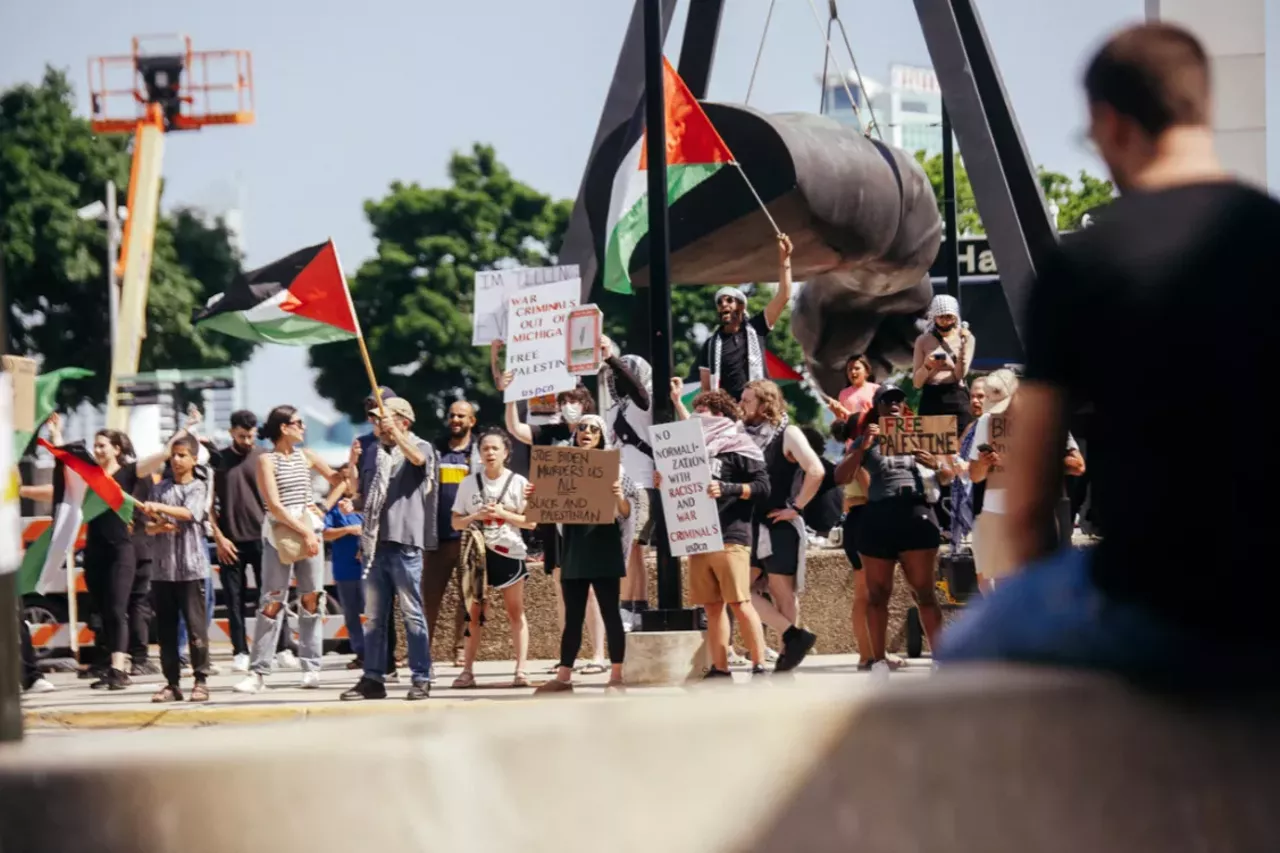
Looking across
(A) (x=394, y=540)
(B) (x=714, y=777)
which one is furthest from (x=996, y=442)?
(B) (x=714, y=777)

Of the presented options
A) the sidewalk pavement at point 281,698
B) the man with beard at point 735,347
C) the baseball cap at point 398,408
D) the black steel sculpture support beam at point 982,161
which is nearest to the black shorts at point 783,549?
the sidewalk pavement at point 281,698

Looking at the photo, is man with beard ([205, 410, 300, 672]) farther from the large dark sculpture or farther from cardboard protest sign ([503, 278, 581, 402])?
the large dark sculpture

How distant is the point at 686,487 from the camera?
36.4 feet

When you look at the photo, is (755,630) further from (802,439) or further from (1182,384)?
(1182,384)

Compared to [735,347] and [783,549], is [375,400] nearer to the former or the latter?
[735,347]

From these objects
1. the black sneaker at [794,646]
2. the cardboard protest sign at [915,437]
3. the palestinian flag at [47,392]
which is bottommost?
the black sneaker at [794,646]

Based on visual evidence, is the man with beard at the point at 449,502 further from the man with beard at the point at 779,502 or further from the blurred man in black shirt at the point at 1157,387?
the blurred man in black shirt at the point at 1157,387

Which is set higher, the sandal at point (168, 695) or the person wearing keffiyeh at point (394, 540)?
the person wearing keffiyeh at point (394, 540)

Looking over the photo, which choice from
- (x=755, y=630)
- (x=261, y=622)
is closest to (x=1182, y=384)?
(x=755, y=630)

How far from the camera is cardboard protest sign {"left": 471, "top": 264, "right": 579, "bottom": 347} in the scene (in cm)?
1341

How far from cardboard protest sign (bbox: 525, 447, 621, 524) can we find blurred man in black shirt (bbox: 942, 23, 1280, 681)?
8.50 metres

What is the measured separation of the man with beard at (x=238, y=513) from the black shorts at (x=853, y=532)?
14.9ft

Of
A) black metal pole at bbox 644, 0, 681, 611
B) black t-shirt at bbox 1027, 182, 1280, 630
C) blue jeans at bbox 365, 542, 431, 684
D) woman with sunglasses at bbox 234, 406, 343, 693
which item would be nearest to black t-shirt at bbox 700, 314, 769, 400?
black metal pole at bbox 644, 0, 681, 611

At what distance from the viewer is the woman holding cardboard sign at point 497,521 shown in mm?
12391
